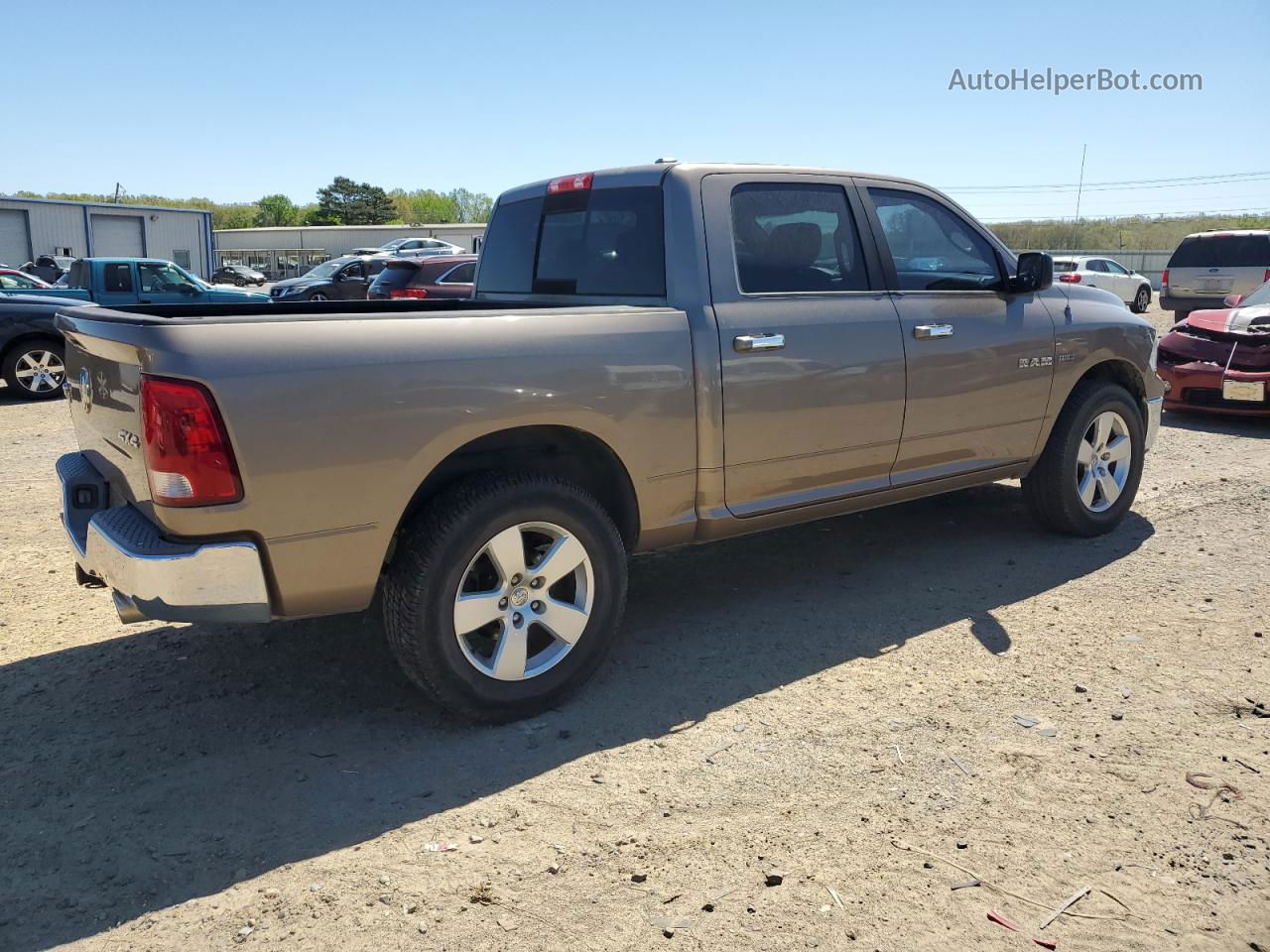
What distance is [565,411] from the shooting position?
3523 millimetres

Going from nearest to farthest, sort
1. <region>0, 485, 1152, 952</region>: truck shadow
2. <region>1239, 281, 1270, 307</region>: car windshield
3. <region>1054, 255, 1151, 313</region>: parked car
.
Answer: <region>0, 485, 1152, 952</region>: truck shadow < <region>1239, 281, 1270, 307</region>: car windshield < <region>1054, 255, 1151, 313</region>: parked car

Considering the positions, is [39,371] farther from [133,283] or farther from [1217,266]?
[1217,266]

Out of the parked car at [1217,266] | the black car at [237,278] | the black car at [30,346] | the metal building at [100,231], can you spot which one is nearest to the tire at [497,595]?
the black car at [30,346]

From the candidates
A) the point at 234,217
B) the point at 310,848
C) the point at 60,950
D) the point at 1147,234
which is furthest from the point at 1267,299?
the point at 234,217

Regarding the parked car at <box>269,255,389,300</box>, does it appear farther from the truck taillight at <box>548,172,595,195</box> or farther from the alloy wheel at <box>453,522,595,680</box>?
the alloy wheel at <box>453,522,595,680</box>

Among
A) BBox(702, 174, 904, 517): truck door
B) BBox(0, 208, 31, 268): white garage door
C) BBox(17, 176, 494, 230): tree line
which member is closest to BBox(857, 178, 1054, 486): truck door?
BBox(702, 174, 904, 517): truck door

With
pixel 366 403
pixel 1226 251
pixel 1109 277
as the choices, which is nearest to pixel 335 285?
pixel 1226 251

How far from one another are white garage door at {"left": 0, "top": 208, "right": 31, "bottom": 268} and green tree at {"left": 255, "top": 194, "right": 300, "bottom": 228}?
6369 centimetres

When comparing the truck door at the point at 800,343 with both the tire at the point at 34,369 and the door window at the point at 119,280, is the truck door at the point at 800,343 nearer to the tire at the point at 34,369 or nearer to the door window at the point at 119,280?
the tire at the point at 34,369

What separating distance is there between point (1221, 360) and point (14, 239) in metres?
48.7

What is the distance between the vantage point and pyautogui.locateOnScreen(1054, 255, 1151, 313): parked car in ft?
82.5

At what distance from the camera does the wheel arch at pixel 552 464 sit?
3492 mm

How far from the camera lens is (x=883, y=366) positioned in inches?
175

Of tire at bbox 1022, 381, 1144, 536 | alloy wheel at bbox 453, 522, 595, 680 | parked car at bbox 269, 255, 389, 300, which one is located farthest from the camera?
parked car at bbox 269, 255, 389, 300
